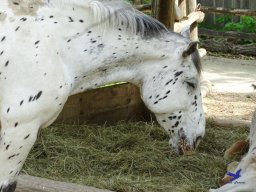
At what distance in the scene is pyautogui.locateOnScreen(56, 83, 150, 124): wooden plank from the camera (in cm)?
609

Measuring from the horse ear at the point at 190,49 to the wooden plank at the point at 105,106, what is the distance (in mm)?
2515

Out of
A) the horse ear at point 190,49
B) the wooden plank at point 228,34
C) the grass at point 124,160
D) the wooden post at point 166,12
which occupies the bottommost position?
the wooden plank at point 228,34

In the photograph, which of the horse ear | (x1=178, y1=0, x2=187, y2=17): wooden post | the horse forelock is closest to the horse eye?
the horse ear

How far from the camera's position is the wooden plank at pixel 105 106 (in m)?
6.09

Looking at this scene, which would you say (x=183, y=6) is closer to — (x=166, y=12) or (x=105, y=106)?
(x=166, y=12)

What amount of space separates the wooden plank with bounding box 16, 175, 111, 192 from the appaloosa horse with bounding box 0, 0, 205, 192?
510 mm

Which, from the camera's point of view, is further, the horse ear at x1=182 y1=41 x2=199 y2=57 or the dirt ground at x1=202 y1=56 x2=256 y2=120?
the dirt ground at x1=202 y1=56 x2=256 y2=120

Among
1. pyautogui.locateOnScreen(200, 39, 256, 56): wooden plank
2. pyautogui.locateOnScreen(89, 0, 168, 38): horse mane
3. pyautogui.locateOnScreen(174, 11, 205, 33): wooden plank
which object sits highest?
pyautogui.locateOnScreen(89, 0, 168, 38): horse mane

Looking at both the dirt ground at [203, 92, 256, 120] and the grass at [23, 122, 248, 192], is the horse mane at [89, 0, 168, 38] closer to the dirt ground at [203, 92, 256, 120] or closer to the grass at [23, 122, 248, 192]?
the grass at [23, 122, 248, 192]

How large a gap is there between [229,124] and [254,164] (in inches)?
102

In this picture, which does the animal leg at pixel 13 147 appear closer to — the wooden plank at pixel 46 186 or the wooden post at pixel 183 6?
the wooden plank at pixel 46 186

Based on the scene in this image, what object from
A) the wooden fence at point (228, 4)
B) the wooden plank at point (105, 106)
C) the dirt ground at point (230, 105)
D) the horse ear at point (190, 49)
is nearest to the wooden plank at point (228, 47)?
the wooden fence at point (228, 4)

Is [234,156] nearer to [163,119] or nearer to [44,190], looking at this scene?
[163,119]

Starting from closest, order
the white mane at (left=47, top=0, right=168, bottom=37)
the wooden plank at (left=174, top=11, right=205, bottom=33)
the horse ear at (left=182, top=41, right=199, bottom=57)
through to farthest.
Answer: the white mane at (left=47, top=0, right=168, bottom=37)
the horse ear at (left=182, top=41, right=199, bottom=57)
the wooden plank at (left=174, top=11, right=205, bottom=33)
